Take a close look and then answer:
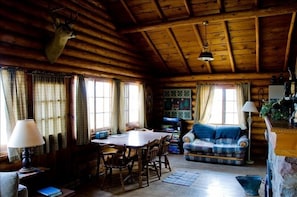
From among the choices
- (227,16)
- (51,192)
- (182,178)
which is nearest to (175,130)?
(182,178)

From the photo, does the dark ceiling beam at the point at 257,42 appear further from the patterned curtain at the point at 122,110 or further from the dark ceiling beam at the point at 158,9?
the patterned curtain at the point at 122,110

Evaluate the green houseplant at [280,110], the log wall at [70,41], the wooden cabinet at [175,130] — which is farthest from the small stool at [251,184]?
the log wall at [70,41]

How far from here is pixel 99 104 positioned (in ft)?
19.2

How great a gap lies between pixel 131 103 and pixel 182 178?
2.75 meters

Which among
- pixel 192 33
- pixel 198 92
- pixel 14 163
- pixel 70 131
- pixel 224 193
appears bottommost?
pixel 224 193

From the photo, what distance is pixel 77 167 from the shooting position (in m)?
5.01

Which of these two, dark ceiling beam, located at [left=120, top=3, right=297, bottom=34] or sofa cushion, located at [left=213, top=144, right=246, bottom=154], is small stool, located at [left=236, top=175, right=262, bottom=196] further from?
dark ceiling beam, located at [left=120, top=3, right=297, bottom=34]

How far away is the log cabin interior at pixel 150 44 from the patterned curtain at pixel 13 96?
113mm

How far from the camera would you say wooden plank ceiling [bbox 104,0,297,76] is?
4980 millimetres

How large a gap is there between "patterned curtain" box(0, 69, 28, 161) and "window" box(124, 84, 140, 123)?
3264mm

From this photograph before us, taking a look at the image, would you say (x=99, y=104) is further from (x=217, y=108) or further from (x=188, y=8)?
(x=217, y=108)

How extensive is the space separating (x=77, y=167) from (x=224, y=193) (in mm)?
2864

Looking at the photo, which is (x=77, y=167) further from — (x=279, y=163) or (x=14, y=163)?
(x=279, y=163)

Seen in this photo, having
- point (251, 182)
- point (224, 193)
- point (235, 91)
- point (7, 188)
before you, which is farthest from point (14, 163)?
point (235, 91)
